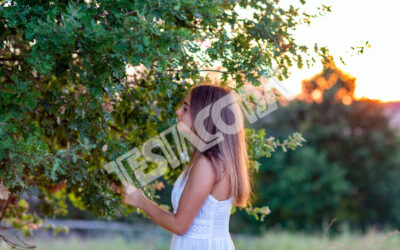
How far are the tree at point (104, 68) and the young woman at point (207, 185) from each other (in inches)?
7.2

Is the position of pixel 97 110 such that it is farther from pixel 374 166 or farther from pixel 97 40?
pixel 374 166

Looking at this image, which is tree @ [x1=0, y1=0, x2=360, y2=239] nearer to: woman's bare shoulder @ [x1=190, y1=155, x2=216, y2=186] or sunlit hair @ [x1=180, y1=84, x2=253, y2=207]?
sunlit hair @ [x1=180, y1=84, x2=253, y2=207]

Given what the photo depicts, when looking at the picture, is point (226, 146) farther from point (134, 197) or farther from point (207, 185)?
point (134, 197)

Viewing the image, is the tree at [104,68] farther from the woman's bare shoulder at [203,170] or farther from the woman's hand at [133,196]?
the woman's bare shoulder at [203,170]

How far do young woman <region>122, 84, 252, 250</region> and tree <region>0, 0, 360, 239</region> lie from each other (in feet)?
0.60

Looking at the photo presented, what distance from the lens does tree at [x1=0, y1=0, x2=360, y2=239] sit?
5.36 ft

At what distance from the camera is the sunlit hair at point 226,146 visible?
2.14 metres

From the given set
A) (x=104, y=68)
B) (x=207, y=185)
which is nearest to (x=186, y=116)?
(x=207, y=185)

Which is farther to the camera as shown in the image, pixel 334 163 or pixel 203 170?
pixel 334 163

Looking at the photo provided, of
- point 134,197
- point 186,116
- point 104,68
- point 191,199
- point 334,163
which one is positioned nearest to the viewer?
point 104,68

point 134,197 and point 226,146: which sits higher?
point 226,146

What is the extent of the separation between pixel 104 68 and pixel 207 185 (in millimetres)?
711

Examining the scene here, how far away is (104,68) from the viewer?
74.6 inches

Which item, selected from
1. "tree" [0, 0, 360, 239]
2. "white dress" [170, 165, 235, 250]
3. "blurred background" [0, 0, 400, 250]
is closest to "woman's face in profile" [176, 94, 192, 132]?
"tree" [0, 0, 360, 239]
